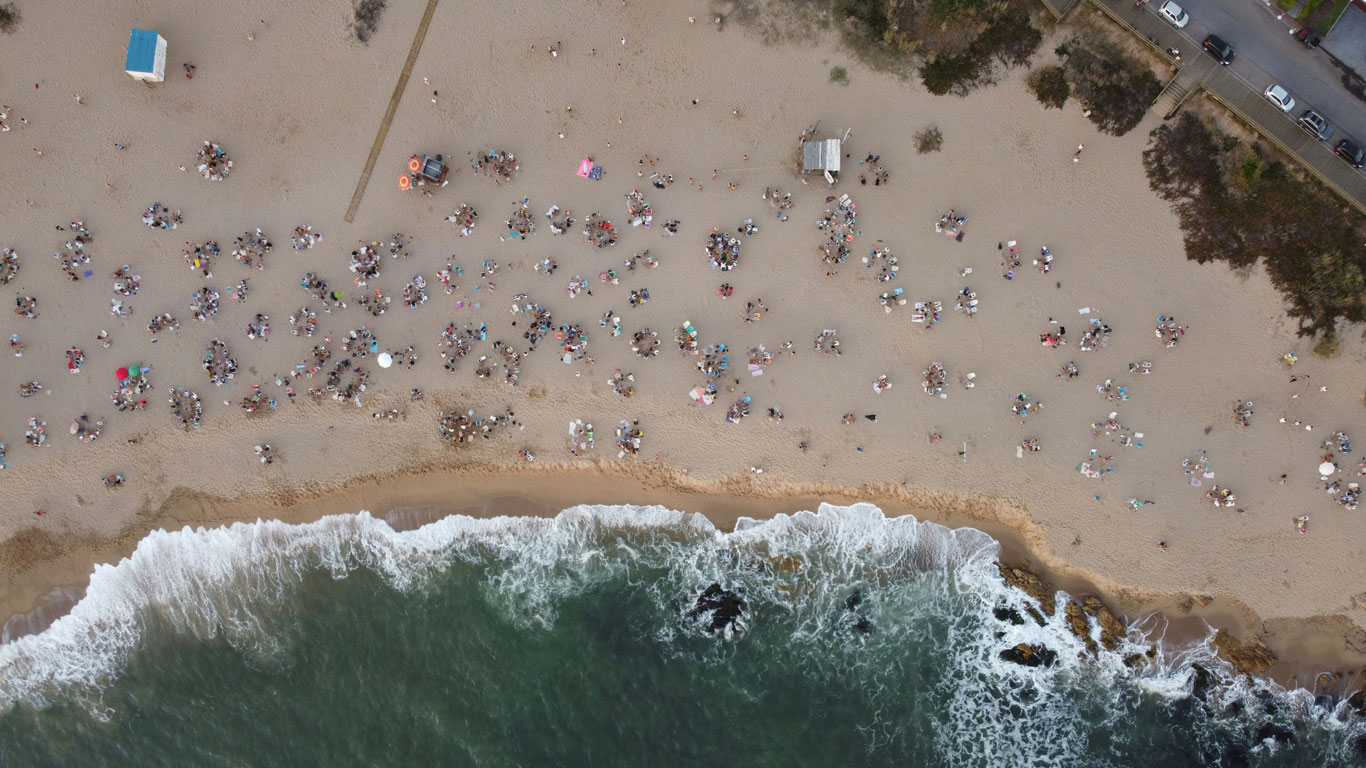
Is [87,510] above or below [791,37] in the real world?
below

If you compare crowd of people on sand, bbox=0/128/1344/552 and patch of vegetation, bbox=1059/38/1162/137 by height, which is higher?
patch of vegetation, bbox=1059/38/1162/137

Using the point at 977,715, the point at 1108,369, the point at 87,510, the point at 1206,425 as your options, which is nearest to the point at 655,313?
the point at 1108,369

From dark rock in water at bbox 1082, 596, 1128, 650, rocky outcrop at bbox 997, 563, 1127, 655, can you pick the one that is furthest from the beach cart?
dark rock in water at bbox 1082, 596, 1128, 650

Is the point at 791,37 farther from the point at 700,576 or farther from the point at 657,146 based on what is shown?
the point at 700,576

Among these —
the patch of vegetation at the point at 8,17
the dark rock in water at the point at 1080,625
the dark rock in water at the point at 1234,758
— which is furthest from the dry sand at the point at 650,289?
the dark rock in water at the point at 1234,758

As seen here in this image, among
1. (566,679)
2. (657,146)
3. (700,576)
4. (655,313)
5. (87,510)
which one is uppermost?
(657,146)

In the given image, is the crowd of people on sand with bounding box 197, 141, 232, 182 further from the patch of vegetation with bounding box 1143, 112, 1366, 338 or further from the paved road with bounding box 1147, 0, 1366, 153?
the paved road with bounding box 1147, 0, 1366, 153
